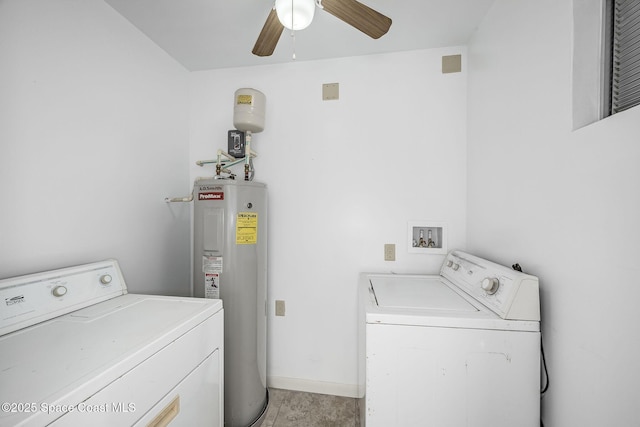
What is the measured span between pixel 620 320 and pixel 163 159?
2239mm

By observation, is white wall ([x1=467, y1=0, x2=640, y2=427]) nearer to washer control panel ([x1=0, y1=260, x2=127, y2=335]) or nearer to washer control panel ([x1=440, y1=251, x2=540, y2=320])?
washer control panel ([x1=440, y1=251, x2=540, y2=320])

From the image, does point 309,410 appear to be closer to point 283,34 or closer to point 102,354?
point 102,354

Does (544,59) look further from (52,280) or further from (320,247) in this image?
(52,280)

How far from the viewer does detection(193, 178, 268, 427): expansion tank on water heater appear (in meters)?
1.26

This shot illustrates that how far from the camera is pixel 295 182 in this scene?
5.49ft

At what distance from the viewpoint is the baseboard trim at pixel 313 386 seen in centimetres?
158

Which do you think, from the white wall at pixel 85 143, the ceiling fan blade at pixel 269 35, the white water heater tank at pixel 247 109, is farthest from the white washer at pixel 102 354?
→ the ceiling fan blade at pixel 269 35

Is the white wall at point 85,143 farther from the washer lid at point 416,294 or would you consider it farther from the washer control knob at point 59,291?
the washer lid at point 416,294

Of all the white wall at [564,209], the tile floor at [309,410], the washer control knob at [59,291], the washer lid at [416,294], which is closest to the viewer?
the white wall at [564,209]

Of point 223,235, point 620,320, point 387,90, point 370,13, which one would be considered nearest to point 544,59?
point 370,13

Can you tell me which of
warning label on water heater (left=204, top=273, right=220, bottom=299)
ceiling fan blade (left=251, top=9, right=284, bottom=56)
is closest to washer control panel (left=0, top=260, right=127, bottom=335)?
warning label on water heater (left=204, top=273, right=220, bottom=299)

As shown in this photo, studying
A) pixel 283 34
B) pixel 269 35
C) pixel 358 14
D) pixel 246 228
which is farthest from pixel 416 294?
pixel 283 34

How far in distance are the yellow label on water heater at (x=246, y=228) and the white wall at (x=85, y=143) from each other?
67 cm

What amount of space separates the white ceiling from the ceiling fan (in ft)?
1.08
